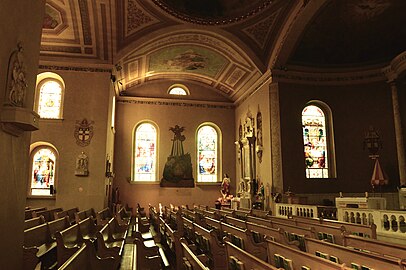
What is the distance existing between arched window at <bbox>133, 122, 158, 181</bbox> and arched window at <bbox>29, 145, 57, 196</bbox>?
5.43m

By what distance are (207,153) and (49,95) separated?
9049 millimetres

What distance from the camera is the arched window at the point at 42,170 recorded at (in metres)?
13.0

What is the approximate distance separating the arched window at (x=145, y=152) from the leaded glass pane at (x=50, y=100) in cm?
537

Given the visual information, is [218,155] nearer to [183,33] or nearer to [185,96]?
[185,96]

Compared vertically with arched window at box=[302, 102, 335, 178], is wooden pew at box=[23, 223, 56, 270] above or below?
below

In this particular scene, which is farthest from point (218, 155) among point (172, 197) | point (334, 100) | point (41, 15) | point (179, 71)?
point (41, 15)

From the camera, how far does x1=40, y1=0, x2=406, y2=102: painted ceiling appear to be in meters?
12.5

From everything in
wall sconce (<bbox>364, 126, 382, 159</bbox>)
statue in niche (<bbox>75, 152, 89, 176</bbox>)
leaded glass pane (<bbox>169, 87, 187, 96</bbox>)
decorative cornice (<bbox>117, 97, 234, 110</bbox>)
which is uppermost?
leaded glass pane (<bbox>169, 87, 187, 96</bbox>)

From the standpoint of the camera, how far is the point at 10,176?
3.78 m

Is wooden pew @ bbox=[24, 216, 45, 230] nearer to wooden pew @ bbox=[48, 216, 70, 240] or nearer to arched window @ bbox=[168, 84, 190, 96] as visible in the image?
wooden pew @ bbox=[48, 216, 70, 240]

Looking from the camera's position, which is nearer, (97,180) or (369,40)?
(97,180)

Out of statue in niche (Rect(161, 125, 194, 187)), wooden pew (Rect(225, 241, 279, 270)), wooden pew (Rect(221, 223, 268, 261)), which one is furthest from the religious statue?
wooden pew (Rect(225, 241, 279, 270))

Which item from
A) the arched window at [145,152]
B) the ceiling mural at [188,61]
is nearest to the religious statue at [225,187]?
the arched window at [145,152]

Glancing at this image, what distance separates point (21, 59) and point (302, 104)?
12669 mm
